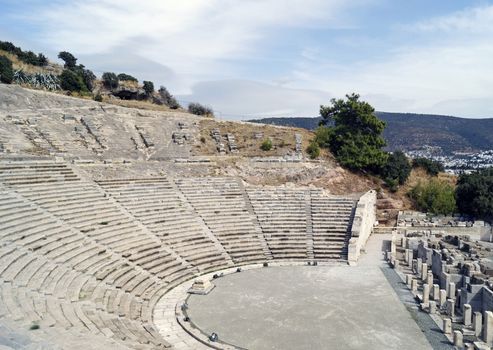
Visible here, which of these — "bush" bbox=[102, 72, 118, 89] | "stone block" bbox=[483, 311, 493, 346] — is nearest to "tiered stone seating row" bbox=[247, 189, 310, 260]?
"stone block" bbox=[483, 311, 493, 346]

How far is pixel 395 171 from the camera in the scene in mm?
41688

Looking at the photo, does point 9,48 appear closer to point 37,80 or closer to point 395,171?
point 37,80

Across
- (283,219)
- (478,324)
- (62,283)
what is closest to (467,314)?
(478,324)

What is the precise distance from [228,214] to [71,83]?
30.3 m

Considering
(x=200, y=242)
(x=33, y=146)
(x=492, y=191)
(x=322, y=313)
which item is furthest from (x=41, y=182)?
(x=492, y=191)

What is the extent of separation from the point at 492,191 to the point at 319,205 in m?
15.9

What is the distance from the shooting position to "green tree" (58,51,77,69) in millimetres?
63062

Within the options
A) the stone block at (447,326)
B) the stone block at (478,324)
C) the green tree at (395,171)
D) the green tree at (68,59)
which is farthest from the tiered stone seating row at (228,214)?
the green tree at (68,59)

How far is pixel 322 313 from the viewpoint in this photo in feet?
59.8

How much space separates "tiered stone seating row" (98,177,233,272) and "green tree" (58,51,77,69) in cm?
4148

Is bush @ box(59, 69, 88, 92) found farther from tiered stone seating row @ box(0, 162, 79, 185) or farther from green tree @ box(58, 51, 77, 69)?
tiered stone seating row @ box(0, 162, 79, 185)

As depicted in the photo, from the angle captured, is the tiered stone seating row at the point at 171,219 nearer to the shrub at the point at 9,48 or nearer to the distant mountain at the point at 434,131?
the shrub at the point at 9,48

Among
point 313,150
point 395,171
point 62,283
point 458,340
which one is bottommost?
point 458,340

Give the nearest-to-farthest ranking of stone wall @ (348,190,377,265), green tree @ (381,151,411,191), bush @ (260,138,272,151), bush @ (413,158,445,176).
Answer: stone wall @ (348,190,377,265), bush @ (260,138,272,151), green tree @ (381,151,411,191), bush @ (413,158,445,176)
